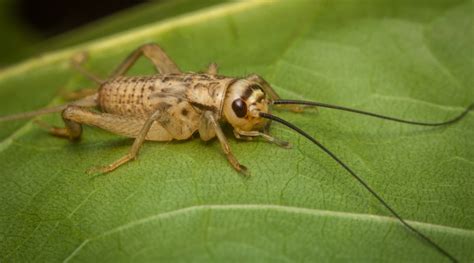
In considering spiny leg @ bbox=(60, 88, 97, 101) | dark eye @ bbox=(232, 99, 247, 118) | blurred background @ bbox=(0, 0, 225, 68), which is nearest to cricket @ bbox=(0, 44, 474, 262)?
dark eye @ bbox=(232, 99, 247, 118)

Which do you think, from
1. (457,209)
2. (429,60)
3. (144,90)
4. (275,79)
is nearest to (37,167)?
(144,90)

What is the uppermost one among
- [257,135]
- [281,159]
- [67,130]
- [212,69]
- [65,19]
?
[65,19]

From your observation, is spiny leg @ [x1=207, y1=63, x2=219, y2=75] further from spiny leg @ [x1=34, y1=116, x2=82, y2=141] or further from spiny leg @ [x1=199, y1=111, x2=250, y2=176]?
spiny leg @ [x1=34, y1=116, x2=82, y2=141]

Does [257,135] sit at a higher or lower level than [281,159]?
higher

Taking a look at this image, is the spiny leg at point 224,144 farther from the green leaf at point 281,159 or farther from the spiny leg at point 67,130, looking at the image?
the spiny leg at point 67,130

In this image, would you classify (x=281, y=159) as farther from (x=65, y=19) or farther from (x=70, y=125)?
(x=65, y=19)

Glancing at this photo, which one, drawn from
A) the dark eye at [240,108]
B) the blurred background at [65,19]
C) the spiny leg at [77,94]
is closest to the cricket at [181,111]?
the dark eye at [240,108]

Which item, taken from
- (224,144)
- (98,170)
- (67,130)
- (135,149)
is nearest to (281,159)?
(224,144)
